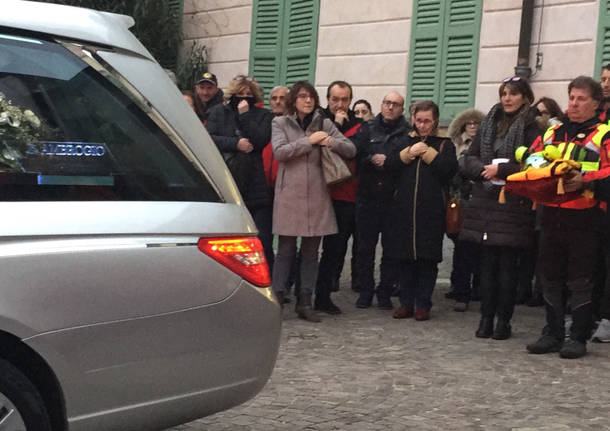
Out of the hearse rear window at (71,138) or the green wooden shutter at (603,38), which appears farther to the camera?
the green wooden shutter at (603,38)

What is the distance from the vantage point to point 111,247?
3621mm

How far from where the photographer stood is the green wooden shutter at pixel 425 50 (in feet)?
44.8

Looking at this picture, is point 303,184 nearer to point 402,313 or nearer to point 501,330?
point 402,313

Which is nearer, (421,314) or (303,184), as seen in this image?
(303,184)

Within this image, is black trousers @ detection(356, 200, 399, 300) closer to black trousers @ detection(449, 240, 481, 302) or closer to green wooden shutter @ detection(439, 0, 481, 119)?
black trousers @ detection(449, 240, 481, 302)

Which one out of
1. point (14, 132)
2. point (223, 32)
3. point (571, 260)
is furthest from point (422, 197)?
point (223, 32)

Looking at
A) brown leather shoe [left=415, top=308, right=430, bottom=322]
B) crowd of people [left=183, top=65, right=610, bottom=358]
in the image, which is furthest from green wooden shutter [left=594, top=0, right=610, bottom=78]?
brown leather shoe [left=415, top=308, right=430, bottom=322]

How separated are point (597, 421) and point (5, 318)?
3379 mm

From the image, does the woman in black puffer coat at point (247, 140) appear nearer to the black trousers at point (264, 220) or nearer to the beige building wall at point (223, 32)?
the black trousers at point (264, 220)

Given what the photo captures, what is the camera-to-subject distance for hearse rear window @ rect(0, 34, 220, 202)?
3.55m

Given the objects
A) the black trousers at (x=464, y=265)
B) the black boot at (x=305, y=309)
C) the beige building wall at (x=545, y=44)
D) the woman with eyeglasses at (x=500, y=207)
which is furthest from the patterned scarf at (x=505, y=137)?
the beige building wall at (x=545, y=44)

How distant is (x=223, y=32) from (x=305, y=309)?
9163mm

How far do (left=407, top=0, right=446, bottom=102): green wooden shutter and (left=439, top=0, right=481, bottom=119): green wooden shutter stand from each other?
0.34ft

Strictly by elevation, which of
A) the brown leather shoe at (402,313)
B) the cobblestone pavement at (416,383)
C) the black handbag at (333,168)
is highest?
the black handbag at (333,168)
